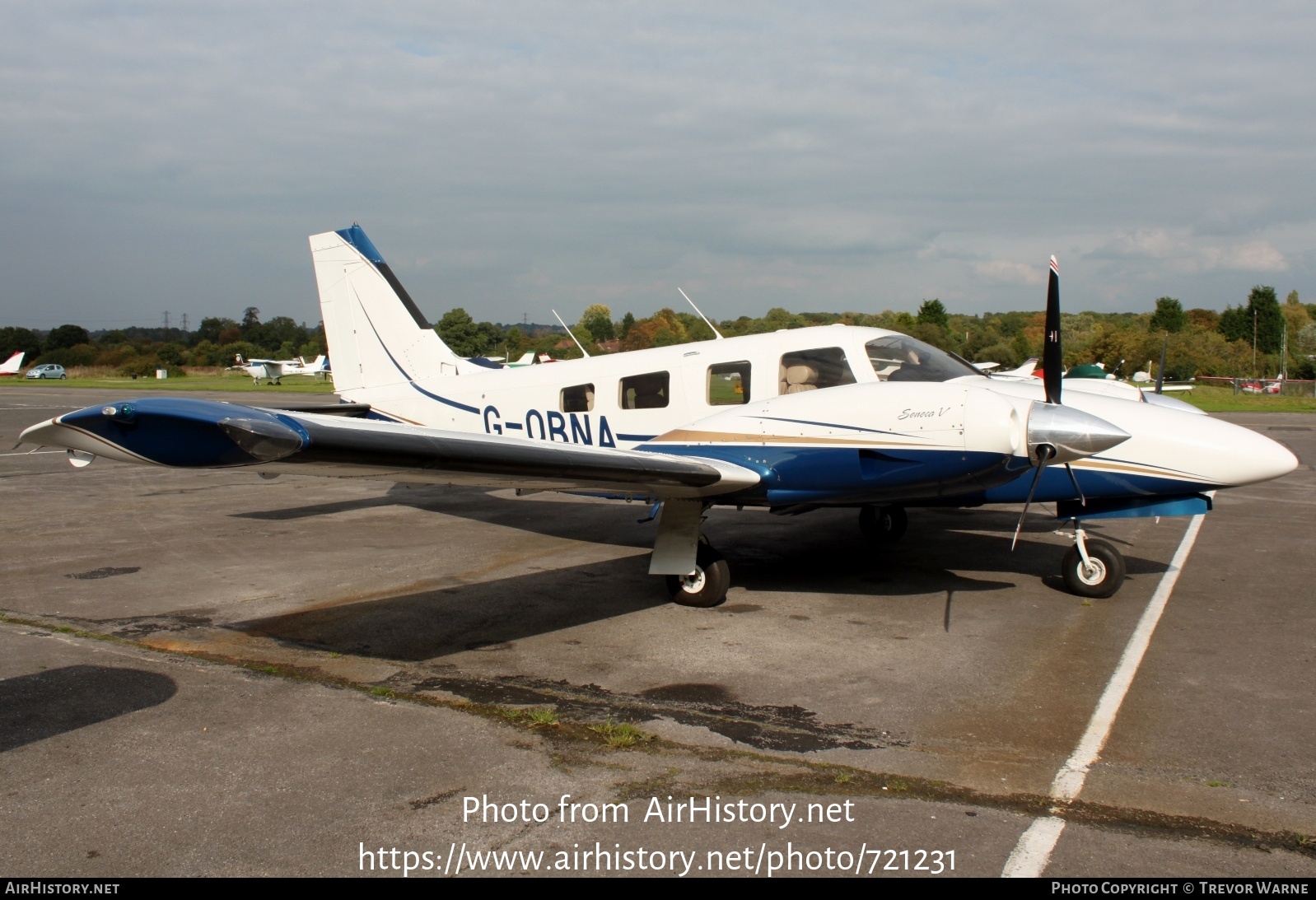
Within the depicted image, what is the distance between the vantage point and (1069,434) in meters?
6.62

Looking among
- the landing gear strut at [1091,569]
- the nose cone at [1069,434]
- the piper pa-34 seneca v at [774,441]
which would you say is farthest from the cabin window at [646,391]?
the landing gear strut at [1091,569]

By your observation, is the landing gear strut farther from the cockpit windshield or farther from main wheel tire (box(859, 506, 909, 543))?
main wheel tire (box(859, 506, 909, 543))

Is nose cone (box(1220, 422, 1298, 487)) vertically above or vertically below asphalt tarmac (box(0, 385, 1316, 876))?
above

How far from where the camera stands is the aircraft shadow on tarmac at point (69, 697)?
507 centimetres

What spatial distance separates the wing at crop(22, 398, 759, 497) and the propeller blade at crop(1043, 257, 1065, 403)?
3281 millimetres

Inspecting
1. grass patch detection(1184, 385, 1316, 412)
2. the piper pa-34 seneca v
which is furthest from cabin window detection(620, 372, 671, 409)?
grass patch detection(1184, 385, 1316, 412)

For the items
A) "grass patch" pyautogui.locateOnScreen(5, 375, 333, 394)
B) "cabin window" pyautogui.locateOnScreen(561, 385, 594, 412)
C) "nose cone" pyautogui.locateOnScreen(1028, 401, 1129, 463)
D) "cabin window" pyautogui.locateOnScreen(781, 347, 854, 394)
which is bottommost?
"nose cone" pyautogui.locateOnScreen(1028, 401, 1129, 463)

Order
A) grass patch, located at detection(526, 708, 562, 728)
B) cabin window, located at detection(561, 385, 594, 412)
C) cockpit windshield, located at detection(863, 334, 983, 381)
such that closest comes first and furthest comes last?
1. grass patch, located at detection(526, 708, 562, 728)
2. cockpit windshield, located at detection(863, 334, 983, 381)
3. cabin window, located at detection(561, 385, 594, 412)

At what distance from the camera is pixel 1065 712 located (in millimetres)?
5316

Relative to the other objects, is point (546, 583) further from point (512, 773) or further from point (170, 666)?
point (512, 773)

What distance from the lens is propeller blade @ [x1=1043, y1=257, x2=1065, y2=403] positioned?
776 cm

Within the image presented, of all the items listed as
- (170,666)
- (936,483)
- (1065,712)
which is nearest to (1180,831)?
(1065,712)

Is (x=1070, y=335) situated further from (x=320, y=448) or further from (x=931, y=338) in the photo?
(x=320, y=448)

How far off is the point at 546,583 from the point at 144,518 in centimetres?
685
